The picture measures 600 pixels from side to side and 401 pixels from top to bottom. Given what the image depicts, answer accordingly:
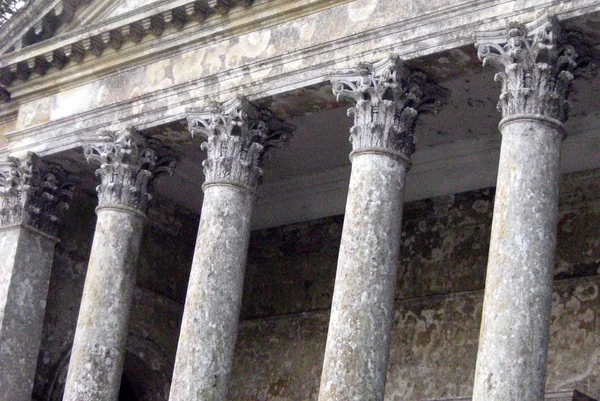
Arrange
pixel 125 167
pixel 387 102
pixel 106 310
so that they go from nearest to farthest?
1. pixel 387 102
2. pixel 106 310
3. pixel 125 167

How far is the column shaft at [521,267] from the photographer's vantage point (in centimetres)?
1162

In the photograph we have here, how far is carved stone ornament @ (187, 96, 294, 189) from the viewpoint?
14.9 metres

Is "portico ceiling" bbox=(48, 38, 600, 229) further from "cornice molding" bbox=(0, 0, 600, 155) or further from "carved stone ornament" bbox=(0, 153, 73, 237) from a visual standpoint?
"carved stone ornament" bbox=(0, 153, 73, 237)

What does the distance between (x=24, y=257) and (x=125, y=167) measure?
202 centimetres

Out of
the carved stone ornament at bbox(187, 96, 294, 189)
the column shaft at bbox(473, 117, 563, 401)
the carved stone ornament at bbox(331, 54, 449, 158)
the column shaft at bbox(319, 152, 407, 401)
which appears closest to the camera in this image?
the column shaft at bbox(473, 117, 563, 401)

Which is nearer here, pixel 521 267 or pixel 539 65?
pixel 521 267

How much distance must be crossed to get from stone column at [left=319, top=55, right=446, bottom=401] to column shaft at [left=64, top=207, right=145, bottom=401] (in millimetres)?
3290

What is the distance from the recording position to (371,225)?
13258 millimetres

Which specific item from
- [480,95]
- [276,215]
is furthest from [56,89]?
[480,95]

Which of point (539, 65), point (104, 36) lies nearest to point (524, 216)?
point (539, 65)

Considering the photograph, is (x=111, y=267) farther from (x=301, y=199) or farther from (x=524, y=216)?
(x=524, y=216)

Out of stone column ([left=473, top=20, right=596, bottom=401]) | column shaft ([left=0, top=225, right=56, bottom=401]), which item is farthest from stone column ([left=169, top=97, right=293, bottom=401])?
stone column ([left=473, top=20, right=596, bottom=401])

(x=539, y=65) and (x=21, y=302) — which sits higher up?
(x=539, y=65)

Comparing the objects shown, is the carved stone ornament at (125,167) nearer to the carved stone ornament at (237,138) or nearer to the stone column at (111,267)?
the stone column at (111,267)
